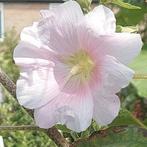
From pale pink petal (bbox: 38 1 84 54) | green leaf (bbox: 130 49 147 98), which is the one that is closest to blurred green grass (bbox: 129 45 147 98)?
green leaf (bbox: 130 49 147 98)

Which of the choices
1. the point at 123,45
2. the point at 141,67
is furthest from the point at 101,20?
the point at 141,67

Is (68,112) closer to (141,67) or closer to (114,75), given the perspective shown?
(114,75)

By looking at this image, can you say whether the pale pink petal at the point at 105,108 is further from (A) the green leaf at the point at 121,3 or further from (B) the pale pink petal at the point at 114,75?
(A) the green leaf at the point at 121,3

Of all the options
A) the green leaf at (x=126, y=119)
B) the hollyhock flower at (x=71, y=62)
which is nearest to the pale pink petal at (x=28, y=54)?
the hollyhock flower at (x=71, y=62)

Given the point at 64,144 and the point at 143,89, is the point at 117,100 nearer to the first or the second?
the point at 64,144

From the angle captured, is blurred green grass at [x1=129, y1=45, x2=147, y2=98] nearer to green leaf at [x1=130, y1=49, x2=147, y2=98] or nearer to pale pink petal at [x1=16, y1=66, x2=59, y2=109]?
green leaf at [x1=130, y1=49, x2=147, y2=98]

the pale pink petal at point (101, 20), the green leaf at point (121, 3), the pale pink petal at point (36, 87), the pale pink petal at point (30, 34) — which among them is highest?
the pale pink petal at point (101, 20)

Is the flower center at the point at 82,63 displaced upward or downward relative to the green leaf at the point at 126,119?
upward

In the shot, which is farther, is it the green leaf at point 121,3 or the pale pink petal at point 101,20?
the green leaf at point 121,3
